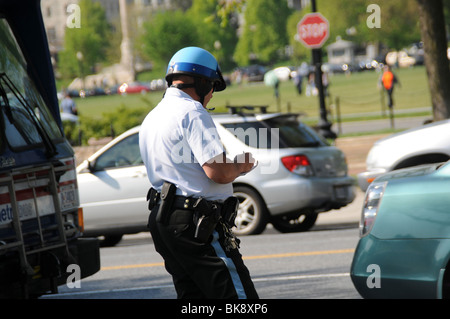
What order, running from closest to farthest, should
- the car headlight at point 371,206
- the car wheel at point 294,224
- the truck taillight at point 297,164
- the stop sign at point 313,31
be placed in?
the car headlight at point 371,206 < the truck taillight at point 297,164 < the car wheel at point 294,224 < the stop sign at point 313,31

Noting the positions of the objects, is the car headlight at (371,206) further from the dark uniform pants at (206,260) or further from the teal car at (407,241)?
the dark uniform pants at (206,260)

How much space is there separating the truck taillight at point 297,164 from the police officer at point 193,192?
6.49 m

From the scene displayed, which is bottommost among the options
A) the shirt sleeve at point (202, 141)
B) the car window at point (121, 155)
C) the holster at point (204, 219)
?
the car window at point (121, 155)

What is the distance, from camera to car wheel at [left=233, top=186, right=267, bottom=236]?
35.5 feet

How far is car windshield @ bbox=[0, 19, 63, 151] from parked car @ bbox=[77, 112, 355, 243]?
4.09 m

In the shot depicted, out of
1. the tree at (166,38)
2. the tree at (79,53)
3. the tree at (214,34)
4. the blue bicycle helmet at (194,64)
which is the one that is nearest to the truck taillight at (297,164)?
the blue bicycle helmet at (194,64)

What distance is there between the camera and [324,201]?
35.4 ft

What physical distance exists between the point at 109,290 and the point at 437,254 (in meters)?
3.68

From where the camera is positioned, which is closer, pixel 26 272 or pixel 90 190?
pixel 26 272

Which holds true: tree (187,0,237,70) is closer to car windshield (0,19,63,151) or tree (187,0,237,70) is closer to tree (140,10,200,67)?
tree (140,10,200,67)

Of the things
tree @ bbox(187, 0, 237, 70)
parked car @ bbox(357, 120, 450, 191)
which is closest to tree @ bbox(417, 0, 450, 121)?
parked car @ bbox(357, 120, 450, 191)

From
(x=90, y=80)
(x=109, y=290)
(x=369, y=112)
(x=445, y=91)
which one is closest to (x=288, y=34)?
(x=90, y=80)

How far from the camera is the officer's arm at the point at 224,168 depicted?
13.3ft

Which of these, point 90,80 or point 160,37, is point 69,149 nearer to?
point 160,37
